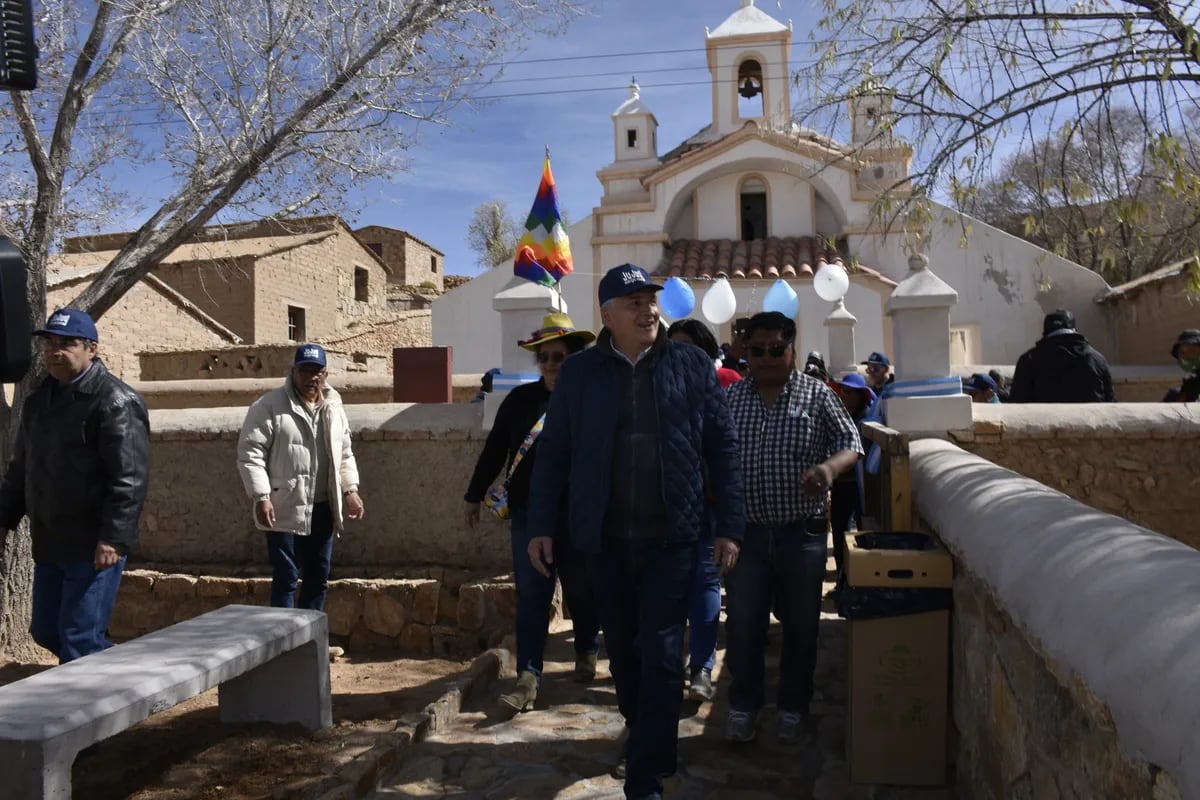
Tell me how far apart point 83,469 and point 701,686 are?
2.95 meters

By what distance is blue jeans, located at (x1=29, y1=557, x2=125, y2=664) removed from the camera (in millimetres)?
3984

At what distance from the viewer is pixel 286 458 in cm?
508

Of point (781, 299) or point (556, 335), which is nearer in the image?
point (556, 335)

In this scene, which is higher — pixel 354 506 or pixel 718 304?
pixel 718 304

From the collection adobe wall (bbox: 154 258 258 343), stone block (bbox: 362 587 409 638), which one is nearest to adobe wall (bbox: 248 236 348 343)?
adobe wall (bbox: 154 258 258 343)

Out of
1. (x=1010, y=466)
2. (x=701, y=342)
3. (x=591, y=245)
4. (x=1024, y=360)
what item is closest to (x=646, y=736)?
(x=701, y=342)

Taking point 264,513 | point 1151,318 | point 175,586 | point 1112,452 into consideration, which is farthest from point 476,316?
point 1112,452

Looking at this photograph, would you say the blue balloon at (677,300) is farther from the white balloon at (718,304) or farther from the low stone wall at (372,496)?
the white balloon at (718,304)

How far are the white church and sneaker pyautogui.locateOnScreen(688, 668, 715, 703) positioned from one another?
1401cm

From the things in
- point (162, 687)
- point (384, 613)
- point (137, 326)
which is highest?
point (137, 326)

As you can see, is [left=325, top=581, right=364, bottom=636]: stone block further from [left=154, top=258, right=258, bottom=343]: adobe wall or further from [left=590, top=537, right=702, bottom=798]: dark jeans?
[left=154, top=258, right=258, bottom=343]: adobe wall

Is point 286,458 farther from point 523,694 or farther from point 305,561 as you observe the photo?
point 523,694

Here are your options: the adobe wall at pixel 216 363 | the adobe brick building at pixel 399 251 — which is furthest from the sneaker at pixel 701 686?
the adobe brick building at pixel 399 251

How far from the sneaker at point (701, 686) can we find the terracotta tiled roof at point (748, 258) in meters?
14.1
